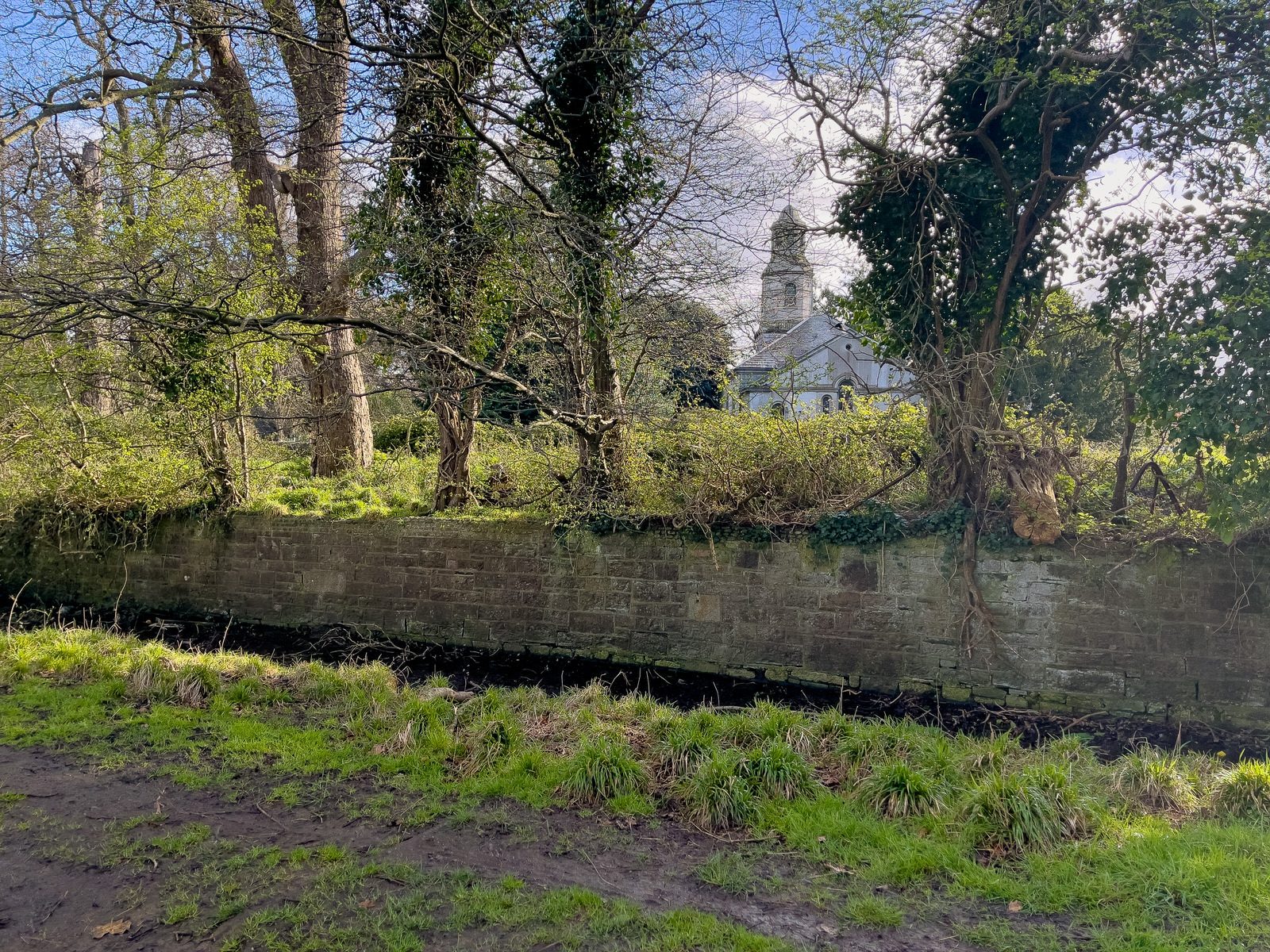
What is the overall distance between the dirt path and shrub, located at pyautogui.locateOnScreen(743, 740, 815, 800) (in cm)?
58

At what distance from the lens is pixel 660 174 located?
8.77 metres

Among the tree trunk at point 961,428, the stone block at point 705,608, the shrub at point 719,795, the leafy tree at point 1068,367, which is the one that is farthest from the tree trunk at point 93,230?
the leafy tree at point 1068,367

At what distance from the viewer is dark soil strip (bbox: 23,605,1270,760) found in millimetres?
6191

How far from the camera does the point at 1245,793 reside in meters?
4.21

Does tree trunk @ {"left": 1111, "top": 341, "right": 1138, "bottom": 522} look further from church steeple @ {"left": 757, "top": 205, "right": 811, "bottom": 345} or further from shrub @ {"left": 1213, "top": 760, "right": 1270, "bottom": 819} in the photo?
church steeple @ {"left": 757, "top": 205, "right": 811, "bottom": 345}

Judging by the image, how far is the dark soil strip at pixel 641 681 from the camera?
244 inches

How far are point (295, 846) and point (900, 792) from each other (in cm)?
341

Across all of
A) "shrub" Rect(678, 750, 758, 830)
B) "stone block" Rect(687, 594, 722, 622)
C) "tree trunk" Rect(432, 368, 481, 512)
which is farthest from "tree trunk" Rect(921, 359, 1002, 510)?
"tree trunk" Rect(432, 368, 481, 512)

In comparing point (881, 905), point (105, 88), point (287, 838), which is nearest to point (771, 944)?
Answer: point (881, 905)

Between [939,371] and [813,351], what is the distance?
1.25 m

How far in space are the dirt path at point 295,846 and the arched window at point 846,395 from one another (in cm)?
539

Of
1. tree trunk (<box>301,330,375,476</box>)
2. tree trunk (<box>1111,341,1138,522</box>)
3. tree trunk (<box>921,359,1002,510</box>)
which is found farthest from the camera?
tree trunk (<box>301,330,375,476</box>)

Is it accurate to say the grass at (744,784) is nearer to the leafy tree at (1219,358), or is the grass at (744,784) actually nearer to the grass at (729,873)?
the grass at (729,873)

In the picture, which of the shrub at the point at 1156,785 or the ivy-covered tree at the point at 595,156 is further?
the ivy-covered tree at the point at 595,156
